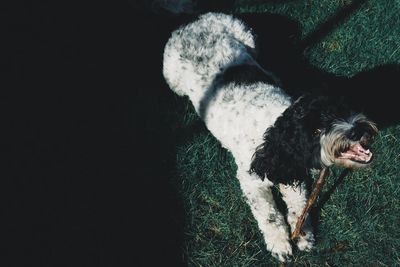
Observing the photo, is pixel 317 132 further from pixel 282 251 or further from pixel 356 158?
pixel 282 251

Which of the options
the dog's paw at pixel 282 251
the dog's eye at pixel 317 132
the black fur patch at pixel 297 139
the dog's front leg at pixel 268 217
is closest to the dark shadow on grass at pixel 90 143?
the dog's front leg at pixel 268 217

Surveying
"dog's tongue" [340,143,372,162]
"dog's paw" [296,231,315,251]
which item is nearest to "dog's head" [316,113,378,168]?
→ "dog's tongue" [340,143,372,162]

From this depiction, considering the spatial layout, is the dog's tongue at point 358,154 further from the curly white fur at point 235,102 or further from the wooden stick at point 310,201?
the curly white fur at point 235,102

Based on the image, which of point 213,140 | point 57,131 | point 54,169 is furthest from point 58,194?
point 213,140

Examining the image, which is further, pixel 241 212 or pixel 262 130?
pixel 241 212

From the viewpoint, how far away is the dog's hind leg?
12.7ft

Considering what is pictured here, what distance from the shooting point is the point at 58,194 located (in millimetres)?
4180

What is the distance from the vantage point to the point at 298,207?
3.99m

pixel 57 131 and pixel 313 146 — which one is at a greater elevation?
pixel 313 146

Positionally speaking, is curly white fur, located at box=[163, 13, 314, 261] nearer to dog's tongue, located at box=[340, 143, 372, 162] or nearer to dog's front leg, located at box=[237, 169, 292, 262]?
dog's front leg, located at box=[237, 169, 292, 262]

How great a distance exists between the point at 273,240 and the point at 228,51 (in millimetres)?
1862

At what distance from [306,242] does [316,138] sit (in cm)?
128

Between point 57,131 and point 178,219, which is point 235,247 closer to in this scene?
point 178,219

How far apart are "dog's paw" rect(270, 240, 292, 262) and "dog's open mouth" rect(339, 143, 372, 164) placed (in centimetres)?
116
